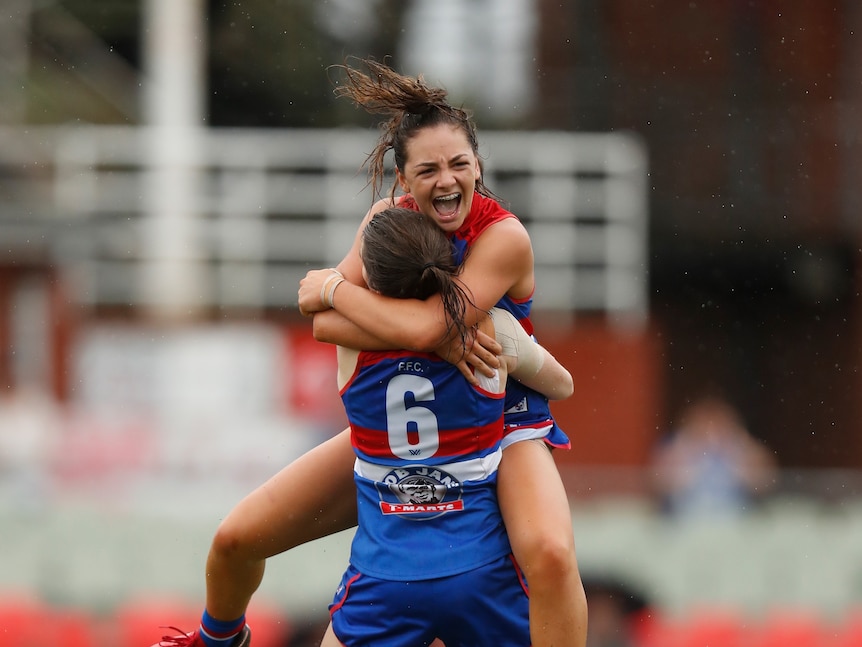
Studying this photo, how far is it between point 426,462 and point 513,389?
18.7 inches

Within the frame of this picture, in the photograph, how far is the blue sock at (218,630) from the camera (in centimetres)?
514

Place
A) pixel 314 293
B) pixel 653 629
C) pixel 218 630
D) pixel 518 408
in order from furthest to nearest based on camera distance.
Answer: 1. pixel 653 629
2. pixel 218 630
3. pixel 518 408
4. pixel 314 293

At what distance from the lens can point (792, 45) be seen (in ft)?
61.3

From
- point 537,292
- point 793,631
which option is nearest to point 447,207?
point 793,631

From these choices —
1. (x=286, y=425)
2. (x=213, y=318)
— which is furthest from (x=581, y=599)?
(x=213, y=318)

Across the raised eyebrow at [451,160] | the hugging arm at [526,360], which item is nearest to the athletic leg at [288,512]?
the hugging arm at [526,360]

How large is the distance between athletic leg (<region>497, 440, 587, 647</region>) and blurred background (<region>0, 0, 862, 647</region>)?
13.1ft

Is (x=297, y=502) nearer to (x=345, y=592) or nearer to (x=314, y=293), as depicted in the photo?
(x=345, y=592)

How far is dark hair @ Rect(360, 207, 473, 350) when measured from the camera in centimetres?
444

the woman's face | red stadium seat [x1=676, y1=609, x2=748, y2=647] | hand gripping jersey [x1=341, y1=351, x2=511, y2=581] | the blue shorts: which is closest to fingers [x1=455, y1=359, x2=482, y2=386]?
hand gripping jersey [x1=341, y1=351, x2=511, y2=581]

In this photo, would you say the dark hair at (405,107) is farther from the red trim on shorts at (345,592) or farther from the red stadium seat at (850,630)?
the red stadium seat at (850,630)

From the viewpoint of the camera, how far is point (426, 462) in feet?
14.9

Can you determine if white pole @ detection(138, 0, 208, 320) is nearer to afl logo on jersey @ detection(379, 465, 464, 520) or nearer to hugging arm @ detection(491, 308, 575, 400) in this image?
hugging arm @ detection(491, 308, 575, 400)

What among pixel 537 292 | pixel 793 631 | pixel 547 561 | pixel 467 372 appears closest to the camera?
pixel 547 561
